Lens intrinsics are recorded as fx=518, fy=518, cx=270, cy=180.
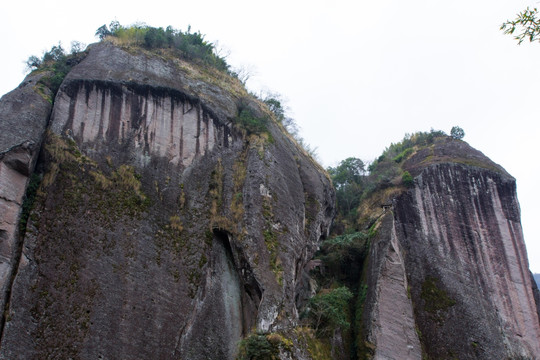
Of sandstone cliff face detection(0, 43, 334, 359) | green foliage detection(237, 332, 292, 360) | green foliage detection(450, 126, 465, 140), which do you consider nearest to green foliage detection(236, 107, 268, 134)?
sandstone cliff face detection(0, 43, 334, 359)

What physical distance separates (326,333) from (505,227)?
12.1 meters

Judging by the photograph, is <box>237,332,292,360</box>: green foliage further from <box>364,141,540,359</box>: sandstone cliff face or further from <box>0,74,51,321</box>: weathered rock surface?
<box>0,74,51,321</box>: weathered rock surface

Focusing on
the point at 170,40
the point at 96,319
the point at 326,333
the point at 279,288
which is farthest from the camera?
the point at 170,40

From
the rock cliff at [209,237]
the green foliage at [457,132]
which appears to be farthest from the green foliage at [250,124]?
the green foliage at [457,132]

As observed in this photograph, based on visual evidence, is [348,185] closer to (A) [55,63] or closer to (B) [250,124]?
(B) [250,124]

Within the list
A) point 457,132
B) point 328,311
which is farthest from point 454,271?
point 457,132

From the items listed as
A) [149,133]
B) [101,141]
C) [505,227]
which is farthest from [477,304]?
[101,141]

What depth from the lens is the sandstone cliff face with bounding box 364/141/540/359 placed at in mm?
21844

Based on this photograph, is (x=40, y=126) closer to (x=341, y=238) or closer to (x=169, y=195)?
(x=169, y=195)

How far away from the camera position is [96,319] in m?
16.2

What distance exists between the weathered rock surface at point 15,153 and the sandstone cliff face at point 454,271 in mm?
13627

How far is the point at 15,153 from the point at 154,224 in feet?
17.6

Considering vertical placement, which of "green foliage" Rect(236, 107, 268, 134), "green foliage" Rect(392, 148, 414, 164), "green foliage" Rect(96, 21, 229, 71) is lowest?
"green foliage" Rect(236, 107, 268, 134)

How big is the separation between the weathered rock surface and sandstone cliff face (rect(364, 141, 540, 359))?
13627 millimetres
